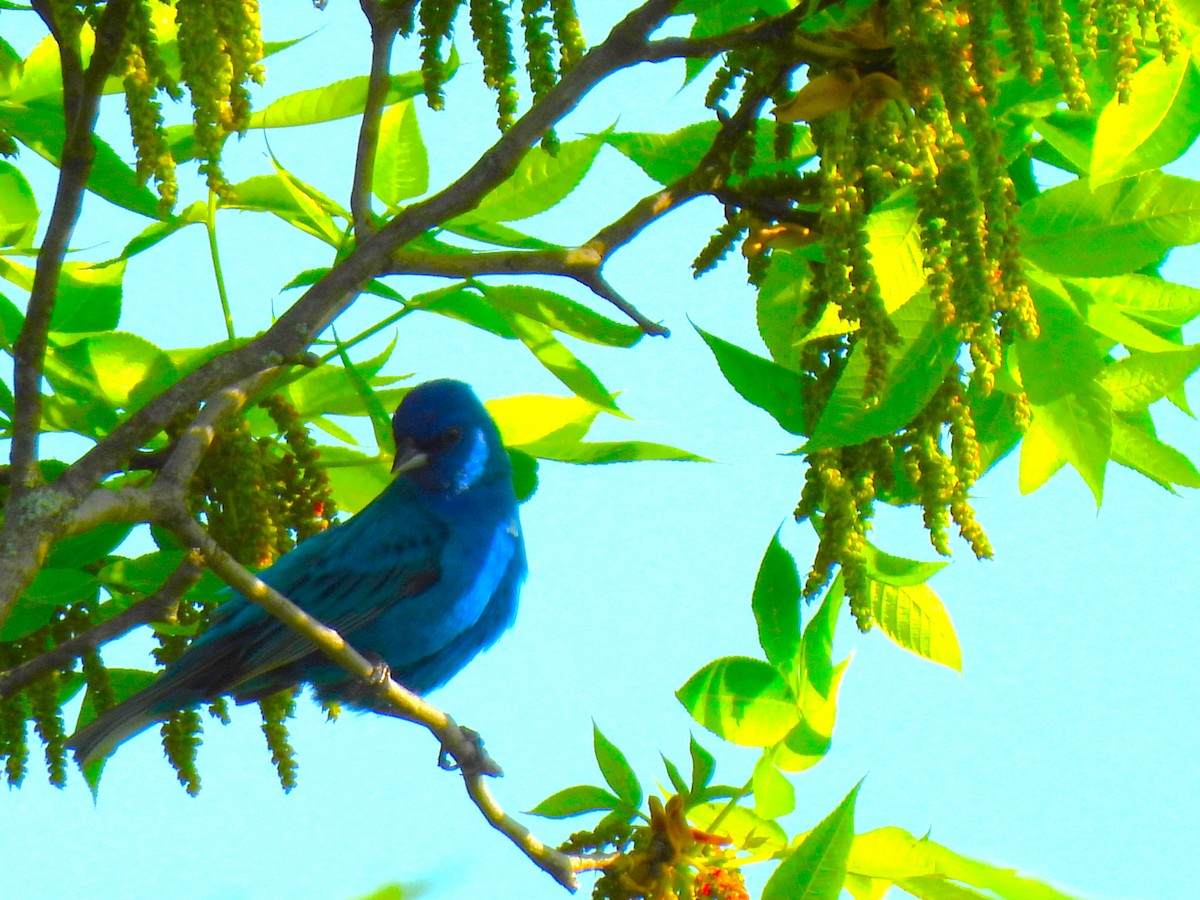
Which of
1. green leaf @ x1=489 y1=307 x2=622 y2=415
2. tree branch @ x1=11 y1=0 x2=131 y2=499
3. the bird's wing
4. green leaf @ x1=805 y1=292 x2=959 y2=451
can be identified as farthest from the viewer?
the bird's wing

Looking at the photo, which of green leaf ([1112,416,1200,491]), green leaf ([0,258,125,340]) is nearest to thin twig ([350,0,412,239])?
green leaf ([0,258,125,340])

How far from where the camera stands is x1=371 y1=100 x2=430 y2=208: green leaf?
11.3ft

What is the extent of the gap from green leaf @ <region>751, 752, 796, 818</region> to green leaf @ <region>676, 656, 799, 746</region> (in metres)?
0.08

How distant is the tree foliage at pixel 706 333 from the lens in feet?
6.95

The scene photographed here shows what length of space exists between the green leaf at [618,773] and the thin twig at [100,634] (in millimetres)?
1025

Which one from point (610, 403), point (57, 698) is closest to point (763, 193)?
point (610, 403)

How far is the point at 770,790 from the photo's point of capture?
3.05m

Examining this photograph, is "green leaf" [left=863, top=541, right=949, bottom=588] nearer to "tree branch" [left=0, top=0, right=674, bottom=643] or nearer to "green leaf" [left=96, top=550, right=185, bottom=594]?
"tree branch" [left=0, top=0, right=674, bottom=643]

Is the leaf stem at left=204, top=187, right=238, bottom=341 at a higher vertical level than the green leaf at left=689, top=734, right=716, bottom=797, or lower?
higher

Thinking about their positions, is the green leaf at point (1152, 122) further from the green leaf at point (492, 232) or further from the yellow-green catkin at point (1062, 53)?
the green leaf at point (492, 232)

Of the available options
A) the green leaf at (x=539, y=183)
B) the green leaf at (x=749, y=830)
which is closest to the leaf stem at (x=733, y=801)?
the green leaf at (x=749, y=830)

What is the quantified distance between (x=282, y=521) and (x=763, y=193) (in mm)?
1211

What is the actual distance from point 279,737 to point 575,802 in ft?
2.30

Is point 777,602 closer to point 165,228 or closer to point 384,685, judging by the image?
point 384,685
